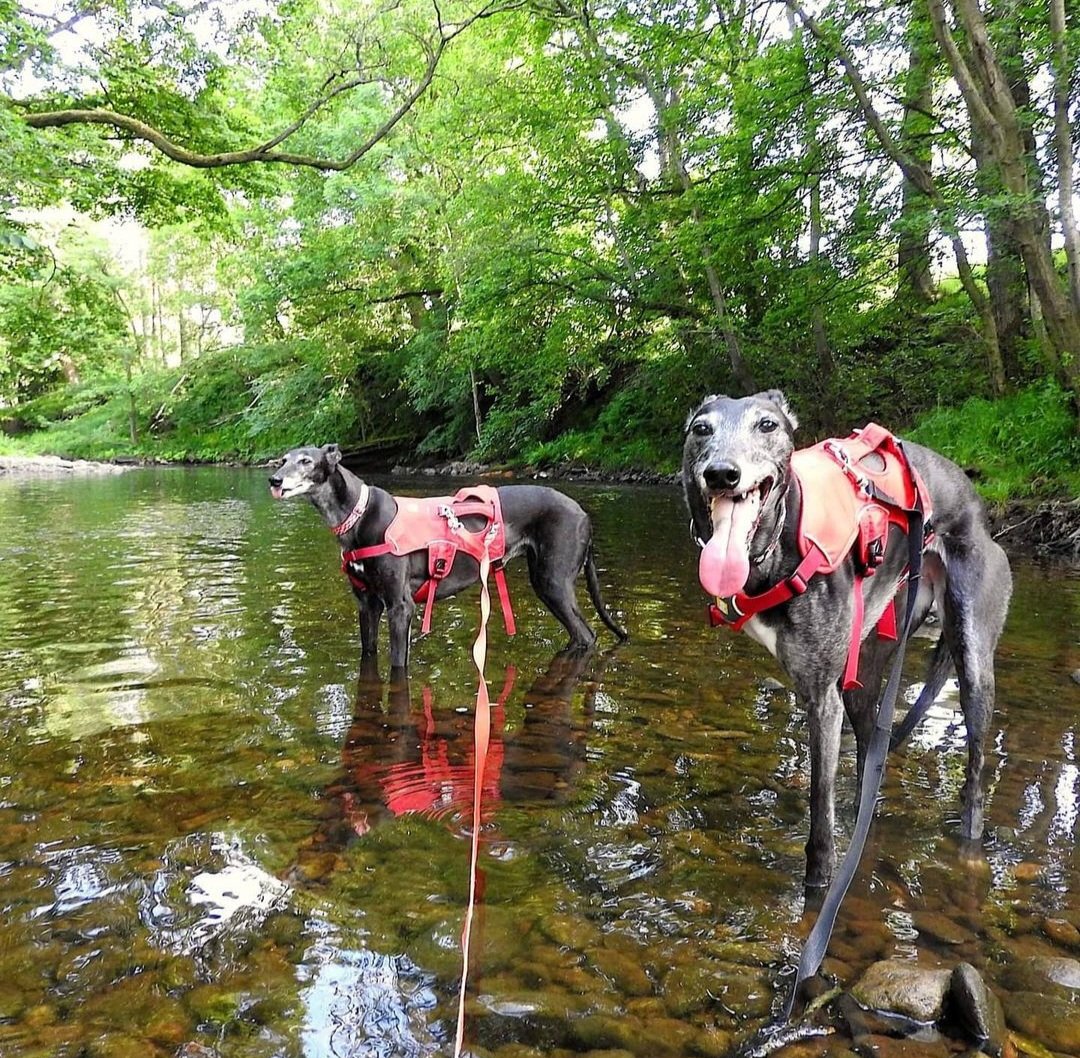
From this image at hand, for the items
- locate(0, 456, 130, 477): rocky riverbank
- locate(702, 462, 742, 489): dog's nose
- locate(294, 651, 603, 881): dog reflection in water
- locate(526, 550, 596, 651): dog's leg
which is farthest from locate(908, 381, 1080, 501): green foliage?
locate(0, 456, 130, 477): rocky riverbank

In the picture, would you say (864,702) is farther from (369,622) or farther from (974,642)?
(369,622)

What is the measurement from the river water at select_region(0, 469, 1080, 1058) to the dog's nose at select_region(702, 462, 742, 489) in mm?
1579

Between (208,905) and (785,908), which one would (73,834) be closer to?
(208,905)

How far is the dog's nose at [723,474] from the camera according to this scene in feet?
7.70

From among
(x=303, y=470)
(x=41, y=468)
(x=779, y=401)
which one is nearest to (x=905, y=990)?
(x=779, y=401)

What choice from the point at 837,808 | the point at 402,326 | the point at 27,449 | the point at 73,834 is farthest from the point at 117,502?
the point at 27,449

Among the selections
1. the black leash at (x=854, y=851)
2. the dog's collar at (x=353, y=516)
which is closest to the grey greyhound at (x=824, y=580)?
the black leash at (x=854, y=851)

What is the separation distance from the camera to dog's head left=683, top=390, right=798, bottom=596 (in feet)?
7.78

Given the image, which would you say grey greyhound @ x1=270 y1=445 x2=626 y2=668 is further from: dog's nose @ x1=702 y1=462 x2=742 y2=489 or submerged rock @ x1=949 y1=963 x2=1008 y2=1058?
submerged rock @ x1=949 y1=963 x2=1008 y2=1058

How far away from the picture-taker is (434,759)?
427 centimetres

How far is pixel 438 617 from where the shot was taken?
7.86 m

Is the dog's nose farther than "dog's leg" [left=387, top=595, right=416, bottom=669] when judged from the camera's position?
No

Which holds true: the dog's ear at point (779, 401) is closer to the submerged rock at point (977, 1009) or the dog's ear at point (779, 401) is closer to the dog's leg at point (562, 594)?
the submerged rock at point (977, 1009)

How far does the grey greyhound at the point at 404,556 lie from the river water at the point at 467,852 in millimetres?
384
